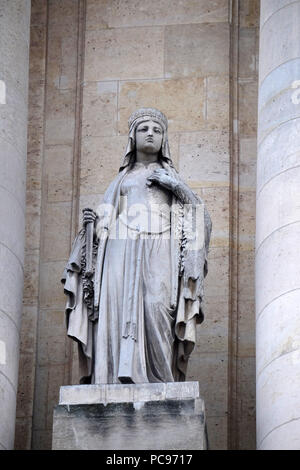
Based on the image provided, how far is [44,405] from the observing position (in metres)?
18.8

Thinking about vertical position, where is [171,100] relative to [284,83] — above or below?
above

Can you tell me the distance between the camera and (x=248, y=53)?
806 inches

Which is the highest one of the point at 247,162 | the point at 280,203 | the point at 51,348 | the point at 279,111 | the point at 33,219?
the point at 247,162

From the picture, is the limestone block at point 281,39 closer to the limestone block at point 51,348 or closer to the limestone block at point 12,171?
the limestone block at point 12,171

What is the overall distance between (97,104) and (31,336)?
2690mm

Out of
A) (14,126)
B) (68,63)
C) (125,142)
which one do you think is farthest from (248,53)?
(14,126)

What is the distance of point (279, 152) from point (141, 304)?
200cm

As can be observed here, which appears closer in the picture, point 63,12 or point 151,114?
point 151,114

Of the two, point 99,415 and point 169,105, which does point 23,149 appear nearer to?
point 169,105

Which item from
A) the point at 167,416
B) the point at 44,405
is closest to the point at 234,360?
the point at 44,405

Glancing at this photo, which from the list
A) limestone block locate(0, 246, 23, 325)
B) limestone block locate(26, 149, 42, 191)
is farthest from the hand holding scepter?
limestone block locate(26, 149, 42, 191)

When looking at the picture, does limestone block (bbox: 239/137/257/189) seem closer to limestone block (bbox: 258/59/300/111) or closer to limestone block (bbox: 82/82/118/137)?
limestone block (bbox: 82/82/118/137)

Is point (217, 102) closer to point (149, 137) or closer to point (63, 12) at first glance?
point (63, 12)
